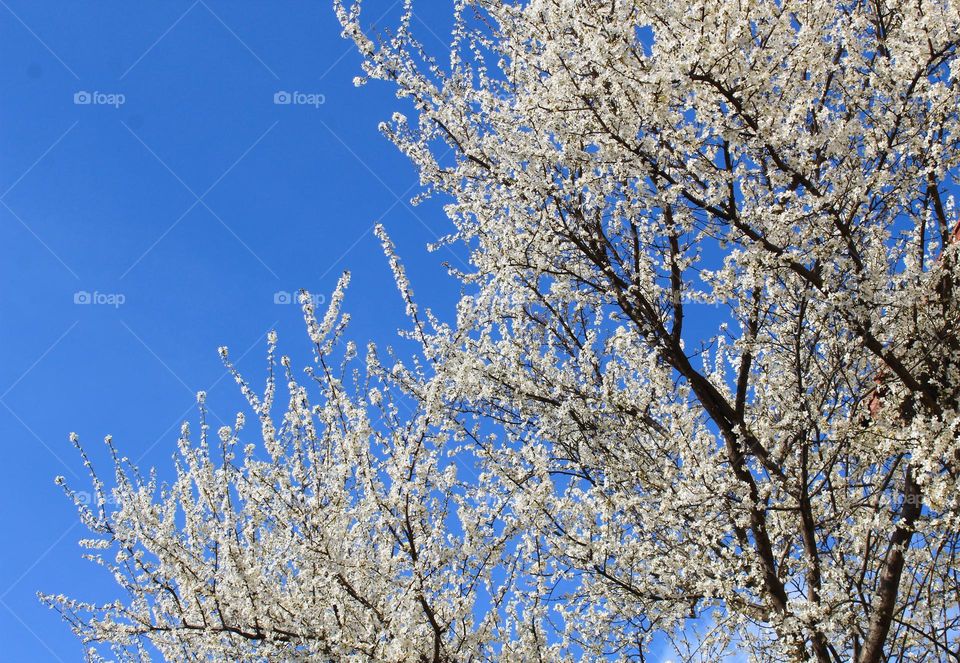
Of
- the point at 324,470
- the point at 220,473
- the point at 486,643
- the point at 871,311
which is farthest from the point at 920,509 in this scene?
the point at 220,473

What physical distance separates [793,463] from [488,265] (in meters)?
3.21

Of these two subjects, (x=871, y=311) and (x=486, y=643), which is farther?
(x=486, y=643)

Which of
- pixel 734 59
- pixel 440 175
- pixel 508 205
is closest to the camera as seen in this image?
pixel 734 59

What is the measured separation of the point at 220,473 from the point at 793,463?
196 inches

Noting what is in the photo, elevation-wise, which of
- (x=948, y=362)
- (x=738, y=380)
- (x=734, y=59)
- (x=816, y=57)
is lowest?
(x=738, y=380)

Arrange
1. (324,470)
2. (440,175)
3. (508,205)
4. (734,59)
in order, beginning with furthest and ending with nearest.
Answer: (440,175), (508,205), (324,470), (734,59)

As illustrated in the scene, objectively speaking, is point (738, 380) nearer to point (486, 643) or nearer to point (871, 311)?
point (871, 311)

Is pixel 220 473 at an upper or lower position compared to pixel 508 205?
lower

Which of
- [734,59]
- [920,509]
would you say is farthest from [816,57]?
[920,509]

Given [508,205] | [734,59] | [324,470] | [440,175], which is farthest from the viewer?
[440,175]

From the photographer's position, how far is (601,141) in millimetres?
6570

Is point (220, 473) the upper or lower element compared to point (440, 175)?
lower

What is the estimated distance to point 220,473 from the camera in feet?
23.1

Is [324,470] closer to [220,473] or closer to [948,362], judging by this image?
[220,473]
